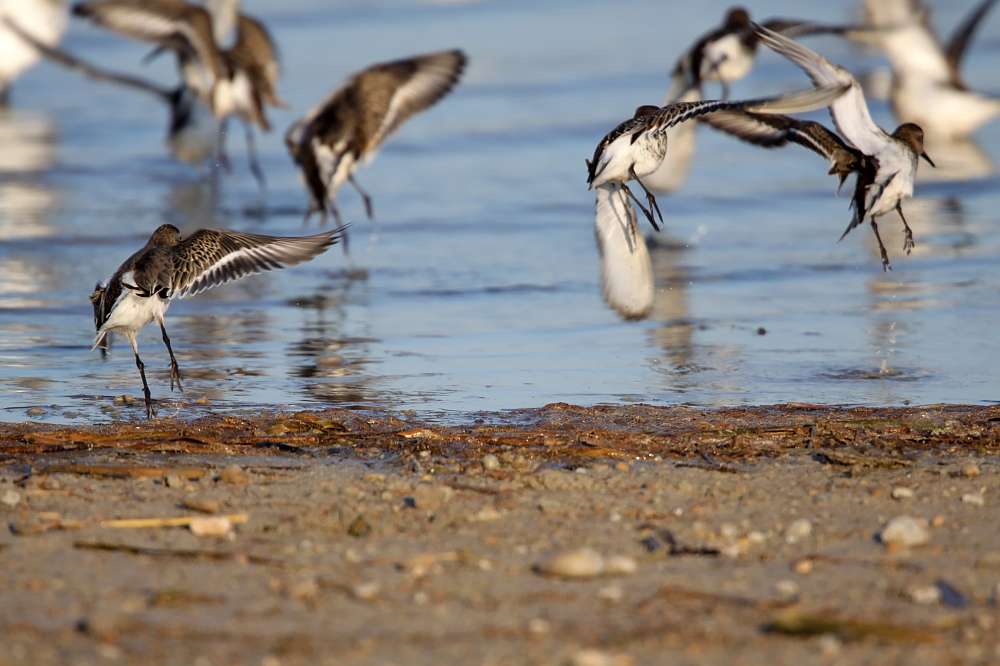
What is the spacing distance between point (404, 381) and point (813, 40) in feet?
48.5

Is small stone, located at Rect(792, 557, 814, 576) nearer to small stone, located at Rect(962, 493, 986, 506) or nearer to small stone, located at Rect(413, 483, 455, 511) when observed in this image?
small stone, located at Rect(962, 493, 986, 506)

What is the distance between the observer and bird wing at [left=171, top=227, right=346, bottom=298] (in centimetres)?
539

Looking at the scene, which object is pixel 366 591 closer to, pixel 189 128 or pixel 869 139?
pixel 869 139

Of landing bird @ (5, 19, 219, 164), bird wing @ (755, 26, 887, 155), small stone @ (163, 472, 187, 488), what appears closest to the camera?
small stone @ (163, 472, 187, 488)

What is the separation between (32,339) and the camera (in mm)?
6188

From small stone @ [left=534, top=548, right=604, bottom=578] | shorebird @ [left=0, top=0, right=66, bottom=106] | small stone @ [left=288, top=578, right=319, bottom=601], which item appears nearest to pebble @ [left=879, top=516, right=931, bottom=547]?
small stone @ [left=534, top=548, right=604, bottom=578]

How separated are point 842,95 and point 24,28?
558 inches

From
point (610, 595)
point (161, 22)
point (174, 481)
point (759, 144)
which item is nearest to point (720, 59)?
point (759, 144)

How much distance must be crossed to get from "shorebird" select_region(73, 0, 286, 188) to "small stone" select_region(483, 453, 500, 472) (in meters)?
7.74

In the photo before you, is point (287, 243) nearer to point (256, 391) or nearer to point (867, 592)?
point (256, 391)

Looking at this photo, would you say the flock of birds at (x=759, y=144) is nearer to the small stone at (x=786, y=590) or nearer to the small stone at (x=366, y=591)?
the small stone at (x=786, y=590)

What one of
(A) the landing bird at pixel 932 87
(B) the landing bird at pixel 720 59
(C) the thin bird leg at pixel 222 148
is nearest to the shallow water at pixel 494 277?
(C) the thin bird leg at pixel 222 148

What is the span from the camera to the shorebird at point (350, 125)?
30.1 ft

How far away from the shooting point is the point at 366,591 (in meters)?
2.81
